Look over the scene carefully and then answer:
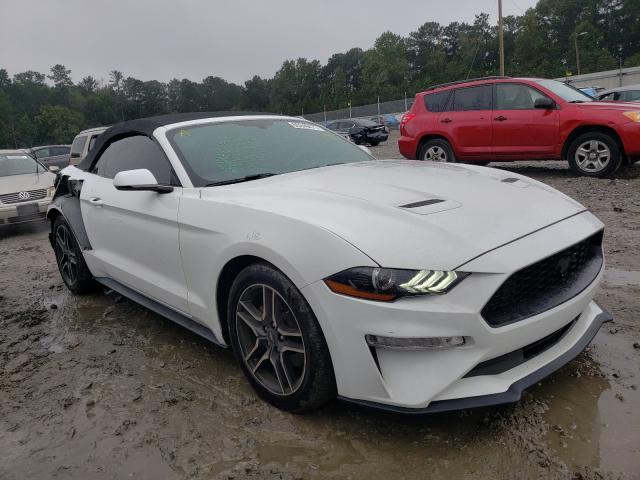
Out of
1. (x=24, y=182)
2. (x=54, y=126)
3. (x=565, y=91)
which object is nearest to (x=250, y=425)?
(x=565, y=91)

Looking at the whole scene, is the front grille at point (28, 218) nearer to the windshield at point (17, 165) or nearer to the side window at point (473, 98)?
the windshield at point (17, 165)

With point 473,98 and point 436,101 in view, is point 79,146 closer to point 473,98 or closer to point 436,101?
point 436,101

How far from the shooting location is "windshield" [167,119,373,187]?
306 centimetres

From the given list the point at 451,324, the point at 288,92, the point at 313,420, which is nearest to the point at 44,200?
the point at 313,420

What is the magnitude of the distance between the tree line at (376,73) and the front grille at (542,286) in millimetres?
56583

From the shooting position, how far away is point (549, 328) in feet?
6.93

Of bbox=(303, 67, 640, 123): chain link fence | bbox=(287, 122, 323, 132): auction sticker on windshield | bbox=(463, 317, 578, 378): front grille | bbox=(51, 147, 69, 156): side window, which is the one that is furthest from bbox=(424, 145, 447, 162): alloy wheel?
bbox=(303, 67, 640, 123): chain link fence

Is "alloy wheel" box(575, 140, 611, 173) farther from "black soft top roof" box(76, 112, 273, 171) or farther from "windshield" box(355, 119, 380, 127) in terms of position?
"windshield" box(355, 119, 380, 127)

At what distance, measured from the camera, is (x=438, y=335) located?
1897mm

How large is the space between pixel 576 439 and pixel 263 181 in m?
2.00

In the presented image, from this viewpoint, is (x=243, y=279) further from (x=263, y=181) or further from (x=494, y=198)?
(x=494, y=198)

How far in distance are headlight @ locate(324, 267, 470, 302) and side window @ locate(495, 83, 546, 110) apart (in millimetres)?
7032

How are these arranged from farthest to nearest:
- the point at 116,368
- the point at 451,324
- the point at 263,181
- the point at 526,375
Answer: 1. the point at 116,368
2. the point at 263,181
3. the point at 526,375
4. the point at 451,324

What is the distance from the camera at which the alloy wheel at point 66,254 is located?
443cm
